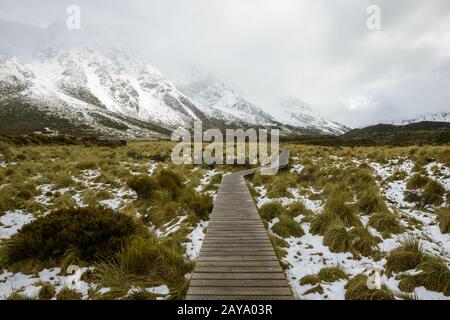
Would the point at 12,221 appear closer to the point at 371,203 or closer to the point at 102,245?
the point at 102,245

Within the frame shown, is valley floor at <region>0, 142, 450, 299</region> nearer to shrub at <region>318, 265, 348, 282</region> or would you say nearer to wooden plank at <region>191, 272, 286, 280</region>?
shrub at <region>318, 265, 348, 282</region>

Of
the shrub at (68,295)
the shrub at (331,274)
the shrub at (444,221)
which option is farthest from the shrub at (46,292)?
the shrub at (444,221)

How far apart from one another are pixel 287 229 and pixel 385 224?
7.98 ft

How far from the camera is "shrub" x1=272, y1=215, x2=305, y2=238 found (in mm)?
7086

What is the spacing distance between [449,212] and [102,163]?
17.4m

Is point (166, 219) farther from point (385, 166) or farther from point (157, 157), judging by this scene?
point (157, 157)

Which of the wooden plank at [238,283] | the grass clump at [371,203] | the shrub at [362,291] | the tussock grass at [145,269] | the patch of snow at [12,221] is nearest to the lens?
the shrub at [362,291]

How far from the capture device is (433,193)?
8625 millimetres

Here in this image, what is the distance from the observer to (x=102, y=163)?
17406 millimetres

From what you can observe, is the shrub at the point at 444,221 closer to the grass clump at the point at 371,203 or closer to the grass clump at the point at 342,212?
the grass clump at the point at 371,203

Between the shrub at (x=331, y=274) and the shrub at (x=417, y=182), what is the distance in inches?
259

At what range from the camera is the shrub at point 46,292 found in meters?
4.60

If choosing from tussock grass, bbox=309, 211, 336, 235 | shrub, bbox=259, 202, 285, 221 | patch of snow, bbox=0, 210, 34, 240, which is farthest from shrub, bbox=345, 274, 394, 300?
patch of snow, bbox=0, 210, 34, 240
